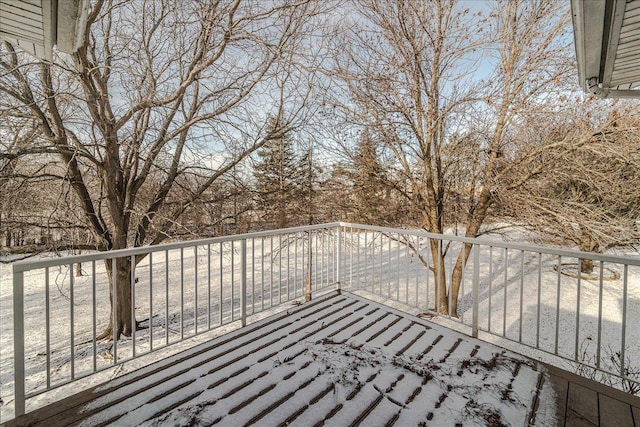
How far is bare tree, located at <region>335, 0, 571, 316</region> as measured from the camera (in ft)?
17.2

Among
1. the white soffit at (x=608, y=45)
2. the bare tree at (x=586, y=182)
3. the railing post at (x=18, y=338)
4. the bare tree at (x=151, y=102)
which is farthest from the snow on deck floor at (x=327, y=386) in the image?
the bare tree at (x=586, y=182)

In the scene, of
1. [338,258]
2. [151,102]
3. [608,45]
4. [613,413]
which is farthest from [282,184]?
[613,413]

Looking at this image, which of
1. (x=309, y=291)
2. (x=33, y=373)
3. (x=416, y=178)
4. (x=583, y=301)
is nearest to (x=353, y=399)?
(x=309, y=291)

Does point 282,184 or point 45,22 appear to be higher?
point 45,22

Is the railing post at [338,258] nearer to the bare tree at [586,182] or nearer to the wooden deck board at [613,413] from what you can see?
the wooden deck board at [613,413]

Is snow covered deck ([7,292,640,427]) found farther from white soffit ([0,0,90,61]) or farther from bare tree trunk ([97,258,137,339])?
bare tree trunk ([97,258,137,339])

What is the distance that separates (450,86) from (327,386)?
6041mm

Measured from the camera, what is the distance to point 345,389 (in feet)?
6.42

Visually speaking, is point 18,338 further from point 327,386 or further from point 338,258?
point 338,258

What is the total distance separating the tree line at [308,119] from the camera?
4.77 meters

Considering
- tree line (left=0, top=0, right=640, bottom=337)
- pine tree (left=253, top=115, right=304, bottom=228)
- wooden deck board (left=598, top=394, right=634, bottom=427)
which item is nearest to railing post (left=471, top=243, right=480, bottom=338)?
wooden deck board (left=598, top=394, right=634, bottom=427)

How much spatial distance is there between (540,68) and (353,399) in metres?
6.24

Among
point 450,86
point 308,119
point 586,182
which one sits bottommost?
point 586,182

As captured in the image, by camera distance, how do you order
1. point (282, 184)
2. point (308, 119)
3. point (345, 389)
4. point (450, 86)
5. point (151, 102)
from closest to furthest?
point (345, 389) → point (151, 102) → point (450, 86) → point (308, 119) → point (282, 184)
